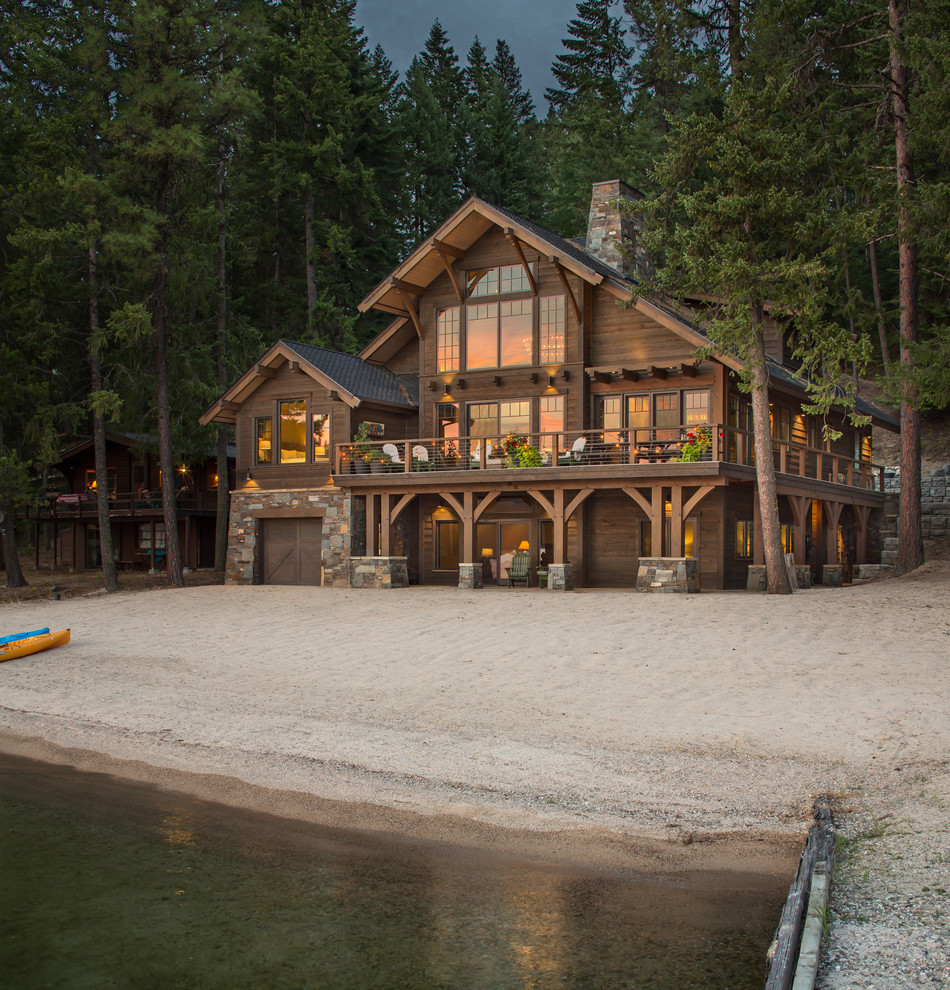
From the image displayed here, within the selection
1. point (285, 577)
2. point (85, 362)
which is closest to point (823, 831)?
point (285, 577)

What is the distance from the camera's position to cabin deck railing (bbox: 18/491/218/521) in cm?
3609

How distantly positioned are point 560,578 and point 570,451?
10.4 ft

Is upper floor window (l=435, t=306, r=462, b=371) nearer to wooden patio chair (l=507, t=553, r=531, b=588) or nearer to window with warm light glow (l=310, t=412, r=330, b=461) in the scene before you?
window with warm light glow (l=310, t=412, r=330, b=461)

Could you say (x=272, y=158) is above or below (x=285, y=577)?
above

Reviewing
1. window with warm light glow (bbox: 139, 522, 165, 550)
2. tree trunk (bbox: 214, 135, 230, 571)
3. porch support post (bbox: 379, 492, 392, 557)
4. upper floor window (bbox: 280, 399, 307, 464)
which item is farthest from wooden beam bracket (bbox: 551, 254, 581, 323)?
window with warm light glow (bbox: 139, 522, 165, 550)

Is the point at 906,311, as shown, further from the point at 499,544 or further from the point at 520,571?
the point at 499,544

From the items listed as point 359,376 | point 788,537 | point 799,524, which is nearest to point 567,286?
point 359,376

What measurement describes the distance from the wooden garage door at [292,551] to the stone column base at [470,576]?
483cm

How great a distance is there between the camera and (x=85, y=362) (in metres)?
33.3

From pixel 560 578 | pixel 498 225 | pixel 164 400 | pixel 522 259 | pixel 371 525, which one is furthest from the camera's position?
pixel 164 400

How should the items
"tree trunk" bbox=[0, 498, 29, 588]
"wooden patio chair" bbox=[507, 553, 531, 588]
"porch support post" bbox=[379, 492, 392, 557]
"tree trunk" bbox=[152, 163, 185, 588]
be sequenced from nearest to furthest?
1. "wooden patio chair" bbox=[507, 553, 531, 588]
2. "porch support post" bbox=[379, 492, 392, 557]
3. "tree trunk" bbox=[152, 163, 185, 588]
4. "tree trunk" bbox=[0, 498, 29, 588]

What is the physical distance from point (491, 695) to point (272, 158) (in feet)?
106

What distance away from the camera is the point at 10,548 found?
1163 inches

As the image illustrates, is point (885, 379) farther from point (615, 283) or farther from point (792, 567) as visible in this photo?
point (615, 283)
